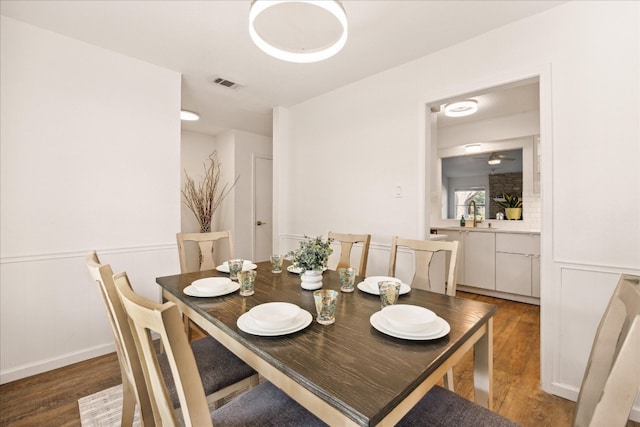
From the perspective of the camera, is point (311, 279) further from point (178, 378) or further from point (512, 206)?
point (512, 206)

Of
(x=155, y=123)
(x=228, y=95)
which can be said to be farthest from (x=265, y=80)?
(x=155, y=123)

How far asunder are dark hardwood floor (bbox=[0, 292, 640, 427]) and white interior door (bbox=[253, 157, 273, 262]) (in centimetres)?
279

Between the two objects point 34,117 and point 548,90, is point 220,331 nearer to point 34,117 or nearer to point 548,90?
point 34,117

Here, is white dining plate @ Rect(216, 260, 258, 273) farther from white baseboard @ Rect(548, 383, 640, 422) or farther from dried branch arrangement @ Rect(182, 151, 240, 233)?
dried branch arrangement @ Rect(182, 151, 240, 233)

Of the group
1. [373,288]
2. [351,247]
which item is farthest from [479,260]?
[373,288]

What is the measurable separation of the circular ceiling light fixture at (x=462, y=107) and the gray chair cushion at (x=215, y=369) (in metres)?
3.39

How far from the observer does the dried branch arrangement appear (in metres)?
4.49

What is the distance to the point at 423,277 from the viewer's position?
173 centimetres

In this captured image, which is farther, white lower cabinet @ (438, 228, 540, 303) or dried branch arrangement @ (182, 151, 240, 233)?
dried branch arrangement @ (182, 151, 240, 233)

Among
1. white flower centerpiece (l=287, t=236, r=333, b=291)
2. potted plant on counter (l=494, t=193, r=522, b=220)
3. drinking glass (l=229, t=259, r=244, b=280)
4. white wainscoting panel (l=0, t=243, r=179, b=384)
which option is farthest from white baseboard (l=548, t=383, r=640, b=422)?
white wainscoting panel (l=0, t=243, r=179, b=384)

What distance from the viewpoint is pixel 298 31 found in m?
2.09

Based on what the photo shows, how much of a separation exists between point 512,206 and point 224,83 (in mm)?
4005

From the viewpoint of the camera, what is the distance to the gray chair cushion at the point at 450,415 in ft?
3.06

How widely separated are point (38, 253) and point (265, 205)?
127 inches
